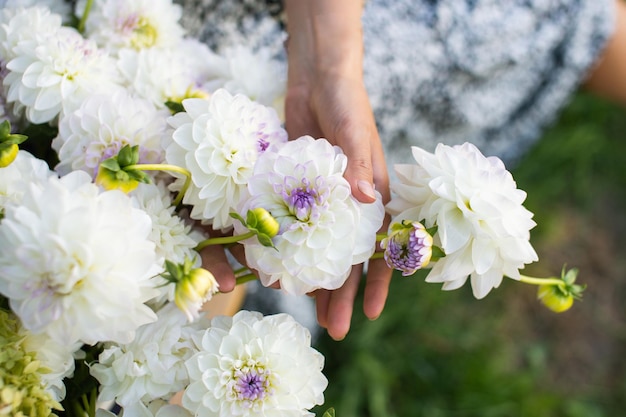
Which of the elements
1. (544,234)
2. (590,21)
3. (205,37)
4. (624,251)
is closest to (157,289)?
(205,37)

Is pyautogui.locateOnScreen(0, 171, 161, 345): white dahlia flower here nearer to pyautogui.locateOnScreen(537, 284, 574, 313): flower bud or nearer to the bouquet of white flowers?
the bouquet of white flowers

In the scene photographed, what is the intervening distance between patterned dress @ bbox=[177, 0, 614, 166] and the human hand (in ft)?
0.31

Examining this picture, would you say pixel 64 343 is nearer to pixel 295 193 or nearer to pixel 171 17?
pixel 295 193

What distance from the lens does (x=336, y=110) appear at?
20.7 inches

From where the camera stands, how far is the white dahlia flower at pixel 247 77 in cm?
53

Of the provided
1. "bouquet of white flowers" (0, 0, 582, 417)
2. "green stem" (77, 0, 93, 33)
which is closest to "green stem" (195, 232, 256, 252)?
"bouquet of white flowers" (0, 0, 582, 417)

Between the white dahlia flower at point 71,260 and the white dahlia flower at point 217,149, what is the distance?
7 cm

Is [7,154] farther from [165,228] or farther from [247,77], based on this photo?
[247,77]

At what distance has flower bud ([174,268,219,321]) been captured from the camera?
1.10 feet

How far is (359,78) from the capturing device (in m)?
0.58

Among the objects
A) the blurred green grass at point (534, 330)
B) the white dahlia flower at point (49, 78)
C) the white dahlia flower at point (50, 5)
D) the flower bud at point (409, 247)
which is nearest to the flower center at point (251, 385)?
the flower bud at point (409, 247)

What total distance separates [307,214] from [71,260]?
0.42ft

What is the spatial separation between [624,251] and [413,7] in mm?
752

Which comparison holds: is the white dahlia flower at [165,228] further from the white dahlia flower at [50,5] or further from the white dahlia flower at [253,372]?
the white dahlia flower at [50,5]
